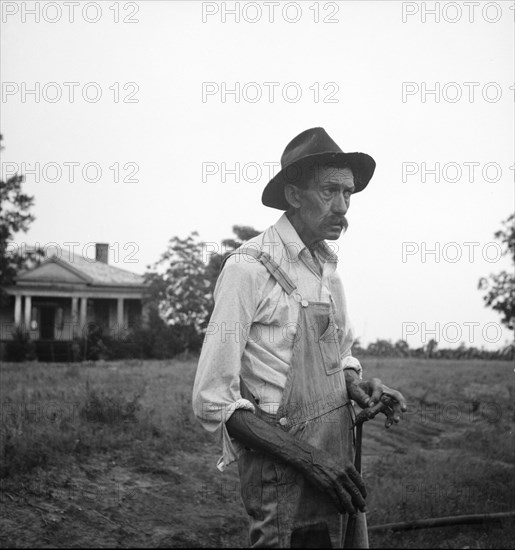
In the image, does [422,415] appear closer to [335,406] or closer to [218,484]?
[218,484]

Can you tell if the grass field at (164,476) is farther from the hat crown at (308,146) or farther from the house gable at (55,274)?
the house gable at (55,274)

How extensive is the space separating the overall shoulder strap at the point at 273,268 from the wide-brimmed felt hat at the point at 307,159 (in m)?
0.44

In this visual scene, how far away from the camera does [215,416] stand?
233 cm

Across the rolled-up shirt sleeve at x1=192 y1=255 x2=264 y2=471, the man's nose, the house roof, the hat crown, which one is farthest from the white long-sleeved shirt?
the house roof

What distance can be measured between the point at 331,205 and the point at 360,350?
26.7m

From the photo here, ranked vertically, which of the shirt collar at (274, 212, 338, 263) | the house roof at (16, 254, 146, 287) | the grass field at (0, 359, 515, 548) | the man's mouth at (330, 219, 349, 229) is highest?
the house roof at (16, 254, 146, 287)

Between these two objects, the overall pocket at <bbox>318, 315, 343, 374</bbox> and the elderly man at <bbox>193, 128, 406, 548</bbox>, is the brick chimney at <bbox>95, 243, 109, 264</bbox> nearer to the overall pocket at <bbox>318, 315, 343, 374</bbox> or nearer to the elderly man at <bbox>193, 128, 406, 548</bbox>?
the elderly man at <bbox>193, 128, 406, 548</bbox>

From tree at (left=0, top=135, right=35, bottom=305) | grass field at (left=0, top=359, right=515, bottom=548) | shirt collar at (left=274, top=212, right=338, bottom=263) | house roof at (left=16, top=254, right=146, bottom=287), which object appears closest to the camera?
shirt collar at (left=274, top=212, right=338, bottom=263)

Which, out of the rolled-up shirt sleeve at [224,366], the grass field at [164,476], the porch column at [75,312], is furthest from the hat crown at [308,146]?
the porch column at [75,312]

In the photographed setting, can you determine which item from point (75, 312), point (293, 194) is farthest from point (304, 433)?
point (75, 312)

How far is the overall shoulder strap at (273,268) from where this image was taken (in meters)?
2.55

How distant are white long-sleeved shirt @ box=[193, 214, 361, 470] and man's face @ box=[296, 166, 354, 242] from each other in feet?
0.30

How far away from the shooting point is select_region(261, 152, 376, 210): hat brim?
2.79 meters

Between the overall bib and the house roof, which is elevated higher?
the house roof
